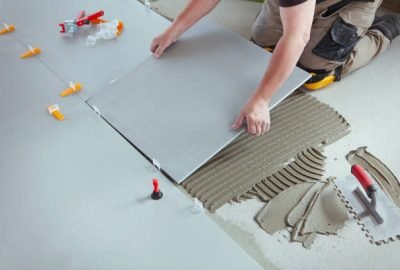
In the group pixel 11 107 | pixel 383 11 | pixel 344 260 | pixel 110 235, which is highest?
pixel 383 11

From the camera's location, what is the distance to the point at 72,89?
1.72m

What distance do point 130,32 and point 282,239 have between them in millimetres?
1198

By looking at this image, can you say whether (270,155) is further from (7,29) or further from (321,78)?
(7,29)

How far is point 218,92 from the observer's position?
1634mm

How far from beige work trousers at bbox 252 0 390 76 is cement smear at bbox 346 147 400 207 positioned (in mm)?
Answer: 458

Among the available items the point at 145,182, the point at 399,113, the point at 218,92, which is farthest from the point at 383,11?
the point at 145,182

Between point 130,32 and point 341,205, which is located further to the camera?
point 130,32

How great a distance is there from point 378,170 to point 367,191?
0.19 m

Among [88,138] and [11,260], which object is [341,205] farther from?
[11,260]

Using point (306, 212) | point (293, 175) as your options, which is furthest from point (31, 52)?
point (306, 212)

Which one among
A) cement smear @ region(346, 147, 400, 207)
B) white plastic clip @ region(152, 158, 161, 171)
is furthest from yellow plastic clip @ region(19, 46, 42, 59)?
cement smear @ region(346, 147, 400, 207)

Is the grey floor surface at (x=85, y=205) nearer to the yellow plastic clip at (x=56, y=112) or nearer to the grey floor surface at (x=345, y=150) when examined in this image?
the yellow plastic clip at (x=56, y=112)

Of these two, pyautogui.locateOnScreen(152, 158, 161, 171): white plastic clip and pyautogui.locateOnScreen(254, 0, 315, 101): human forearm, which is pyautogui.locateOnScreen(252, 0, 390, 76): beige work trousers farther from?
pyautogui.locateOnScreen(152, 158, 161, 171): white plastic clip

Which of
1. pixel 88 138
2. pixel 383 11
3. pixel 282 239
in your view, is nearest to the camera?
pixel 282 239
